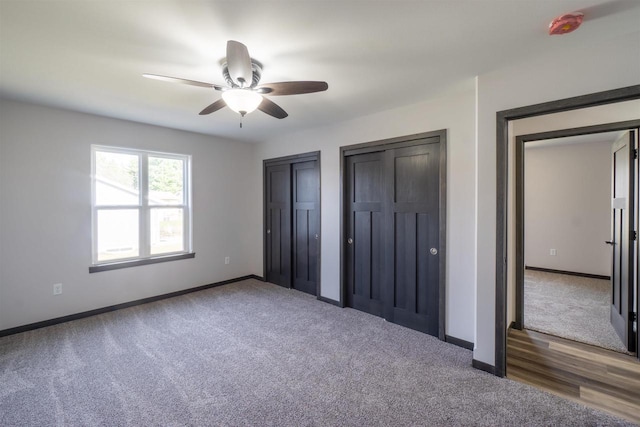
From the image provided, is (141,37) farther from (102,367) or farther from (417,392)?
(417,392)

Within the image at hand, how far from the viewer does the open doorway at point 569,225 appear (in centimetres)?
418

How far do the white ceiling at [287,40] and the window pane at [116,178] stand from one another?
101 cm

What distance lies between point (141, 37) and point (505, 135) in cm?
279

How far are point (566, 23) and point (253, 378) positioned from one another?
325 centimetres

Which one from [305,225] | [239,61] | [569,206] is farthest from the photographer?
[569,206]

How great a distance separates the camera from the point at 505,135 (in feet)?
7.52

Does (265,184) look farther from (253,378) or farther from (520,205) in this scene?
(520,205)

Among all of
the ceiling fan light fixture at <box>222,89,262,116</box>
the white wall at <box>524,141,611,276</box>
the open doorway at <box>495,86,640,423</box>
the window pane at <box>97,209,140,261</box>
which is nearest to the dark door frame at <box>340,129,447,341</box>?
the open doorway at <box>495,86,640,423</box>

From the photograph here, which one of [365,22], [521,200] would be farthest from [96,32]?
[521,200]

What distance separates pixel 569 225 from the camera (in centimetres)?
544

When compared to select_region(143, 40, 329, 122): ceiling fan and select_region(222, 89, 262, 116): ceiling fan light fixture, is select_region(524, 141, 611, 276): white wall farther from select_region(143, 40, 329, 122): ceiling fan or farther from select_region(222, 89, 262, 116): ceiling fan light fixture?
select_region(222, 89, 262, 116): ceiling fan light fixture

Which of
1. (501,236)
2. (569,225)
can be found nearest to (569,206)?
(569,225)

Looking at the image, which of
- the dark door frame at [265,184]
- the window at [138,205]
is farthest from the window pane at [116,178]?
the dark door frame at [265,184]

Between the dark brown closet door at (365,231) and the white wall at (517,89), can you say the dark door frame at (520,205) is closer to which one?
the white wall at (517,89)
